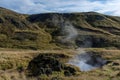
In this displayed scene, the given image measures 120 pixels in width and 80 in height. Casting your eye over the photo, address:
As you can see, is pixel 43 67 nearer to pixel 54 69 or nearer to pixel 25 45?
pixel 54 69

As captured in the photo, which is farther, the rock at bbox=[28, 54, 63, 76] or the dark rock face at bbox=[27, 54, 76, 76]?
the dark rock face at bbox=[27, 54, 76, 76]

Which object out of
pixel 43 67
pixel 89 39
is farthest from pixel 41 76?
pixel 89 39

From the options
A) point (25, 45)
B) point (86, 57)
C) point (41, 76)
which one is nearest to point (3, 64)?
point (41, 76)

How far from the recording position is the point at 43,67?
4691cm

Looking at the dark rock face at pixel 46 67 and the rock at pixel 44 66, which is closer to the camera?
the rock at pixel 44 66

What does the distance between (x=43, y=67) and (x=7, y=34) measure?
13912cm

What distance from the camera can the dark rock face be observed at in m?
44.5

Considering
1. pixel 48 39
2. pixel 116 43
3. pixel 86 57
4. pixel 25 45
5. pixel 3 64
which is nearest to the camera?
pixel 3 64

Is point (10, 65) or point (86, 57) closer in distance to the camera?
point (10, 65)

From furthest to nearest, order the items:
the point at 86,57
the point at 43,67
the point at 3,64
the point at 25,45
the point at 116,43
Result: the point at 116,43, the point at 25,45, the point at 86,57, the point at 3,64, the point at 43,67

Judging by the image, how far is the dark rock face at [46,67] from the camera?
146ft

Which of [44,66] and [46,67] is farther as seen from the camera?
[44,66]

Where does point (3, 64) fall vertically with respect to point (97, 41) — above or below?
above

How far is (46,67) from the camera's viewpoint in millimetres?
47062
